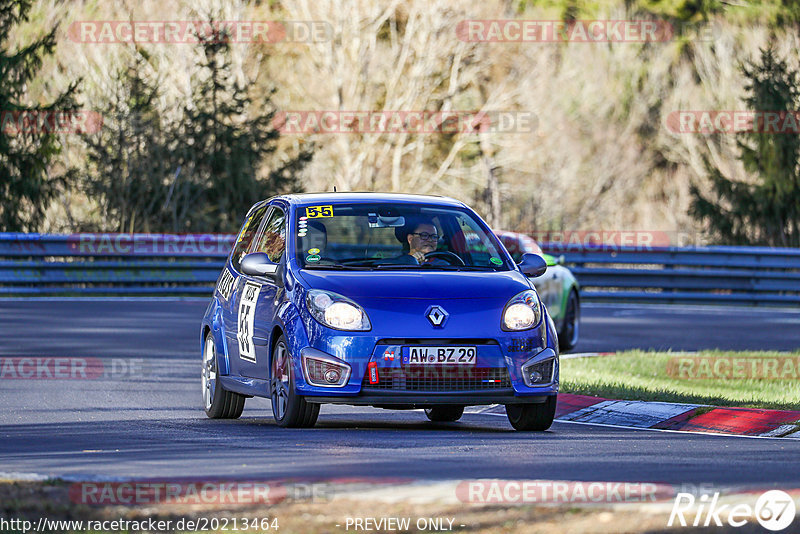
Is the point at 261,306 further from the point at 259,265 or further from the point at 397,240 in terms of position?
the point at 397,240

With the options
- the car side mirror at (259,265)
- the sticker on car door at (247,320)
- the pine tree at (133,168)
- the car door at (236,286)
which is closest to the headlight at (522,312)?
the car side mirror at (259,265)

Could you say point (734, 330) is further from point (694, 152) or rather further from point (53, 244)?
point (694, 152)

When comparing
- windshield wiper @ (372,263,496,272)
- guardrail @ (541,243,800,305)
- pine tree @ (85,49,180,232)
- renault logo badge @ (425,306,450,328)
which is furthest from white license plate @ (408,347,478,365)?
pine tree @ (85,49,180,232)

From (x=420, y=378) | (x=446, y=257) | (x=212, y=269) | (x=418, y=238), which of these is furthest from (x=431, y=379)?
(x=212, y=269)

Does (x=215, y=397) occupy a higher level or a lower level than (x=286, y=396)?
lower

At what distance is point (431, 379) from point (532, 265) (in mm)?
1594

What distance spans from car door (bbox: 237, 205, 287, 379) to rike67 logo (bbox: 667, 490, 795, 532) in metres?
4.34

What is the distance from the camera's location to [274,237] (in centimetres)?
1161

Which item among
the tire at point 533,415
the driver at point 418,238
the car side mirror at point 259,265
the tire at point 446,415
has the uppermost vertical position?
the driver at point 418,238

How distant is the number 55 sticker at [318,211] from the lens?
11352mm

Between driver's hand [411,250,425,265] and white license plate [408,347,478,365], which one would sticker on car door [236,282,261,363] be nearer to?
driver's hand [411,250,425,265]

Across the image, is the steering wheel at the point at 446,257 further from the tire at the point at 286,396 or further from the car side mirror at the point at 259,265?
the tire at the point at 286,396

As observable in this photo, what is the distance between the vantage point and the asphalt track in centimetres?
815

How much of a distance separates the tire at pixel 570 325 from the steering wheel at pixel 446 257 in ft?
26.9
